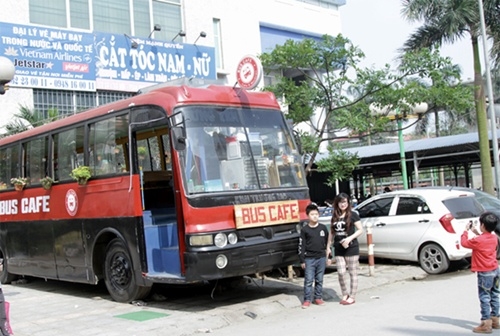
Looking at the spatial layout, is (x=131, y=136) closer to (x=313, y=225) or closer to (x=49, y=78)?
(x=313, y=225)

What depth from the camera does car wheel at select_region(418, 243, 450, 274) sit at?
1108cm

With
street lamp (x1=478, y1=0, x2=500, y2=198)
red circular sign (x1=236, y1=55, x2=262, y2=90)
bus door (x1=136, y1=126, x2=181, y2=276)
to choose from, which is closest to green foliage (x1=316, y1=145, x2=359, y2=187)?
red circular sign (x1=236, y1=55, x2=262, y2=90)

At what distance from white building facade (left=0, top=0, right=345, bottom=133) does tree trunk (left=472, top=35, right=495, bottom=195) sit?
913 cm

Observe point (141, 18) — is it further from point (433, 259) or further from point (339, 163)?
point (433, 259)

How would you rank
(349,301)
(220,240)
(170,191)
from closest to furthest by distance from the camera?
(220,240) < (349,301) < (170,191)

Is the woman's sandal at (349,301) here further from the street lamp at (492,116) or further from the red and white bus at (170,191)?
the street lamp at (492,116)

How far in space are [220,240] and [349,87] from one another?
7.03 m

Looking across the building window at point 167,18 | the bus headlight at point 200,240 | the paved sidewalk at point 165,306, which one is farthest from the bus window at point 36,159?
the building window at point 167,18

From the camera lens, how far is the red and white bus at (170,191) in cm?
810

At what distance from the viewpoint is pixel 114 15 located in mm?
20484

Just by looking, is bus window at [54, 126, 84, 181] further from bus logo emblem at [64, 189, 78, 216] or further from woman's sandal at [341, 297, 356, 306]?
woman's sandal at [341, 297, 356, 306]

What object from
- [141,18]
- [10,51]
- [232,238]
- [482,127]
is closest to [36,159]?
[232,238]

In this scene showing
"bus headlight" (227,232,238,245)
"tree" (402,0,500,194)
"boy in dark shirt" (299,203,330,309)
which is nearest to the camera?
"bus headlight" (227,232,238,245)

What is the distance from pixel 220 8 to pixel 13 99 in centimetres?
999
